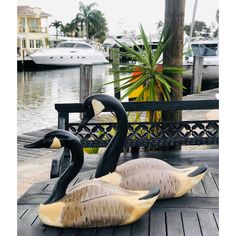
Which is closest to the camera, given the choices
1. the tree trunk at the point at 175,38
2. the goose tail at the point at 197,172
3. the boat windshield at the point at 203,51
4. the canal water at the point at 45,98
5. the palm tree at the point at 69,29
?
the goose tail at the point at 197,172

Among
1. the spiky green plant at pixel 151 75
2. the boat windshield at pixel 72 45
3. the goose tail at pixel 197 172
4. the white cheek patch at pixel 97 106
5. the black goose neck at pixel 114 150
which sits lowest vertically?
the goose tail at pixel 197 172

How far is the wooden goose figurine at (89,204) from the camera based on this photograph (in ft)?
5.49

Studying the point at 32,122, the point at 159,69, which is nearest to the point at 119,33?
the point at 32,122

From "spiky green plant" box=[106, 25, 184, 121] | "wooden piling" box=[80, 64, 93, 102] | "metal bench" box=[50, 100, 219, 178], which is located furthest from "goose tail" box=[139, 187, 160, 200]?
"wooden piling" box=[80, 64, 93, 102]

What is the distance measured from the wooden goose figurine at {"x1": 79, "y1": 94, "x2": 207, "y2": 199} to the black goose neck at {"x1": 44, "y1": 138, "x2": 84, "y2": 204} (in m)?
0.20

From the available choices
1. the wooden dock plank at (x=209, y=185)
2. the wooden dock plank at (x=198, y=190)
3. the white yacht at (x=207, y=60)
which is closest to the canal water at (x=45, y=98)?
the white yacht at (x=207, y=60)

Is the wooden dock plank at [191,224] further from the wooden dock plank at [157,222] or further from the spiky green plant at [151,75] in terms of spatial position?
the spiky green plant at [151,75]

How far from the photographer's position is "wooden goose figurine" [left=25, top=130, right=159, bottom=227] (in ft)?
5.49

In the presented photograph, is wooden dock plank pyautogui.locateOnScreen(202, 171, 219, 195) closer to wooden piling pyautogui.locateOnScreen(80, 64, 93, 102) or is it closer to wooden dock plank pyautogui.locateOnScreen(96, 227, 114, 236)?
wooden dock plank pyautogui.locateOnScreen(96, 227, 114, 236)

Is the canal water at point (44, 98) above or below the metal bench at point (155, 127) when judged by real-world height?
below

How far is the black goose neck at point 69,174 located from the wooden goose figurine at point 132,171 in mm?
201

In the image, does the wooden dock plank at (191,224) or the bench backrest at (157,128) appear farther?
the bench backrest at (157,128)
